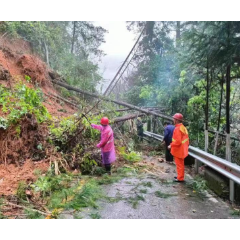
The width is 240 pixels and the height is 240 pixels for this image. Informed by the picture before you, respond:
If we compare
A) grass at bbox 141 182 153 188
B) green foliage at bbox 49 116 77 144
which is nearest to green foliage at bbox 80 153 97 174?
green foliage at bbox 49 116 77 144

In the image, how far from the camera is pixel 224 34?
3000 mm

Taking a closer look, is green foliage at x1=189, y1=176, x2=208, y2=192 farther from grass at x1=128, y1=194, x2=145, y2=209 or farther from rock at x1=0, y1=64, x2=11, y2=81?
rock at x1=0, y1=64, x2=11, y2=81

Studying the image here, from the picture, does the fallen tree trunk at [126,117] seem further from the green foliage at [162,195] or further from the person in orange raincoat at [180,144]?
the green foliage at [162,195]

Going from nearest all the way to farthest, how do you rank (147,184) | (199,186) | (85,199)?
(85,199), (199,186), (147,184)

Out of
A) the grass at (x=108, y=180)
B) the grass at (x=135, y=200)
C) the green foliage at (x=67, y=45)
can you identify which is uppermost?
the green foliage at (x=67, y=45)

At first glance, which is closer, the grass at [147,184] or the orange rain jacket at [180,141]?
the grass at [147,184]

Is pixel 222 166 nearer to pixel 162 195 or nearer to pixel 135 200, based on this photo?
pixel 162 195

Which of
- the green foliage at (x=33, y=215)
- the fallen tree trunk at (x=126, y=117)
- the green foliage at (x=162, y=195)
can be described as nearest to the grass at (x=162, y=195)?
the green foliage at (x=162, y=195)


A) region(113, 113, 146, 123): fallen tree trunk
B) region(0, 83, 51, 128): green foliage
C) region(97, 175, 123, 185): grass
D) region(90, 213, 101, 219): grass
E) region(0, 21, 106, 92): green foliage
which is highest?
region(0, 21, 106, 92): green foliage

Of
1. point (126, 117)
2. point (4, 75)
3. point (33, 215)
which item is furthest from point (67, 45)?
point (33, 215)

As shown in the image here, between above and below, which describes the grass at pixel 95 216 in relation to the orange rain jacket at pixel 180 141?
below

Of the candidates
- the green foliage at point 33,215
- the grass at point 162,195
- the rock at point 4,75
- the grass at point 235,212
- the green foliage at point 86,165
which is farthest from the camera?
the rock at point 4,75

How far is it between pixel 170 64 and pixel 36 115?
4.04 metres
